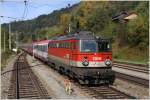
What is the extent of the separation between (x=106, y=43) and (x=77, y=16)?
184 feet

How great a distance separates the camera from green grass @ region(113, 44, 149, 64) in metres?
45.2

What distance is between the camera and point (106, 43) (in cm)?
1975

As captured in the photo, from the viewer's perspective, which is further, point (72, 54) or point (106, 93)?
point (72, 54)

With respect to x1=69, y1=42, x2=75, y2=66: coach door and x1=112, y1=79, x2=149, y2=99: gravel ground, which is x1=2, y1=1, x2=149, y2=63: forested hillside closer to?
x1=69, y1=42, x2=75, y2=66: coach door

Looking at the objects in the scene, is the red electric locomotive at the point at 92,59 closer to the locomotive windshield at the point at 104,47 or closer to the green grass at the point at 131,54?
the locomotive windshield at the point at 104,47

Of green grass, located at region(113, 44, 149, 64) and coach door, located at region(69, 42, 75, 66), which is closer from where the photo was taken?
coach door, located at region(69, 42, 75, 66)

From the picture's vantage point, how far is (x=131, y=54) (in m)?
49.4

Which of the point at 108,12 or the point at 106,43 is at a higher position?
the point at 108,12

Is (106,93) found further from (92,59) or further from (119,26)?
(119,26)

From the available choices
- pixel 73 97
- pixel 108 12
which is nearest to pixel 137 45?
pixel 108 12

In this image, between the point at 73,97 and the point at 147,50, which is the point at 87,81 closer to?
the point at 73,97

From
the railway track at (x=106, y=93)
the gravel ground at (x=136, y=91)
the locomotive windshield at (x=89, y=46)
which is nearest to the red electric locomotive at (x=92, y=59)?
the locomotive windshield at (x=89, y=46)

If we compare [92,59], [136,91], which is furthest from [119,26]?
[136,91]

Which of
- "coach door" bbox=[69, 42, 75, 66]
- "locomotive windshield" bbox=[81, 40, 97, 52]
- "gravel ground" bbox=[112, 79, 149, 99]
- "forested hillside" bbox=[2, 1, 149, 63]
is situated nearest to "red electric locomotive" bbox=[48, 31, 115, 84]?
"locomotive windshield" bbox=[81, 40, 97, 52]
